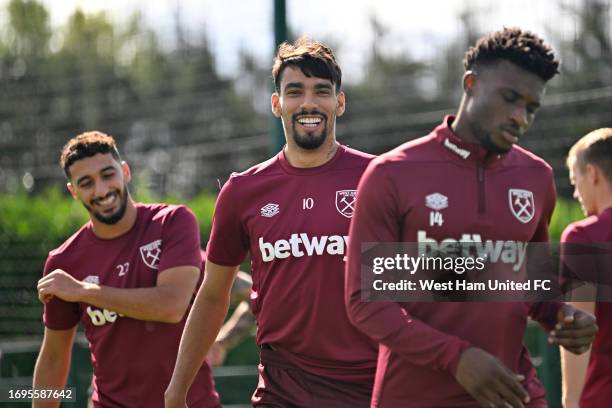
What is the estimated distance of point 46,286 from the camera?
5.71 meters

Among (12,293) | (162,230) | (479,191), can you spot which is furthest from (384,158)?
(12,293)

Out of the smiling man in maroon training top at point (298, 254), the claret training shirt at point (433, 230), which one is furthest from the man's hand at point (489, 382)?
the smiling man in maroon training top at point (298, 254)

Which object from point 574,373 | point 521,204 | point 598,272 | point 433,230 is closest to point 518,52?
point 521,204

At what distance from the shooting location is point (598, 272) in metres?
4.99

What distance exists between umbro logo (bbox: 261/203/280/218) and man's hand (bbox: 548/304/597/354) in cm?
149

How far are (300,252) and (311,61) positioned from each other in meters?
0.86

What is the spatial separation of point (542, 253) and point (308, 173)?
1.26 m

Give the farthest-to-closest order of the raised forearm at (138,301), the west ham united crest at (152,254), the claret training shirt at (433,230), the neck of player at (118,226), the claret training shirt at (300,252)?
the neck of player at (118,226), the west ham united crest at (152,254), the raised forearm at (138,301), the claret training shirt at (300,252), the claret training shirt at (433,230)

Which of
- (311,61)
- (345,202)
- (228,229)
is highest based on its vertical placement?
(311,61)

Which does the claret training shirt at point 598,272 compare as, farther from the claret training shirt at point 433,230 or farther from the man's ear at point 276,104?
the man's ear at point 276,104

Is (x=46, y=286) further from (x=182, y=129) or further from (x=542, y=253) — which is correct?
(x=182, y=129)

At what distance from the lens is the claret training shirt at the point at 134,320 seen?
18.9 feet

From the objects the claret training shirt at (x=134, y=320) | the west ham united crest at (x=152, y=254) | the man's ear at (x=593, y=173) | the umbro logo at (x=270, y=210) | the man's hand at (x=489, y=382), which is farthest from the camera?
the west ham united crest at (x=152, y=254)

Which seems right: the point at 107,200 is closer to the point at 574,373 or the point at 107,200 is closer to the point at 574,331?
the point at 574,373
